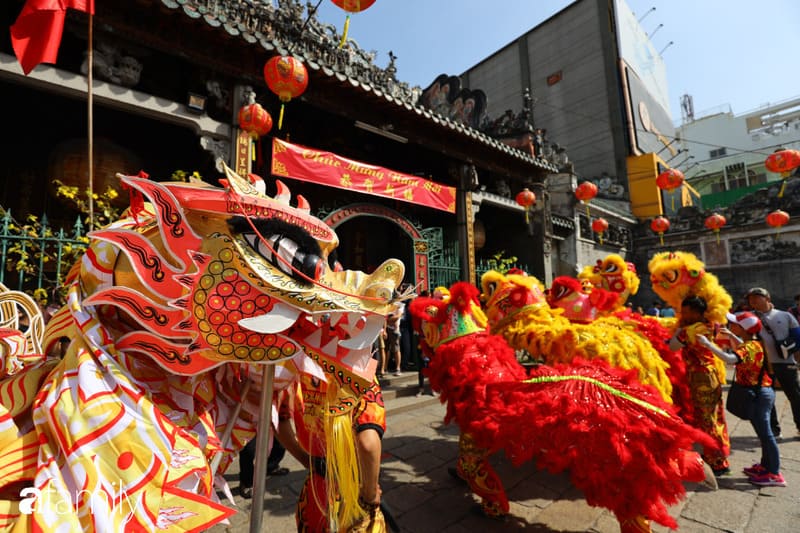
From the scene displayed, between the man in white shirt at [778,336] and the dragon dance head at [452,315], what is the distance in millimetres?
3098

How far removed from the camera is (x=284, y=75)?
14.8ft

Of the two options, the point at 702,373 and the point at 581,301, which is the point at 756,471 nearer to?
the point at 702,373

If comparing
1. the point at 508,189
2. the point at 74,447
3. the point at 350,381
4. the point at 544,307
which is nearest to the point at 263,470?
the point at 350,381

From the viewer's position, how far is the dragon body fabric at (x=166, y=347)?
78 centimetres

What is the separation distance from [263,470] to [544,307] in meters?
3.17

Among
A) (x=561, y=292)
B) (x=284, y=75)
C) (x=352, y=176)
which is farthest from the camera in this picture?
(x=352, y=176)

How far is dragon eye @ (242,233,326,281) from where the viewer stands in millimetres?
985

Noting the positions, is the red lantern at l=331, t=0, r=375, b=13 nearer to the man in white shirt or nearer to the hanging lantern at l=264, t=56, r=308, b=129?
the hanging lantern at l=264, t=56, r=308, b=129

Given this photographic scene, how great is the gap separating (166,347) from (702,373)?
425 cm

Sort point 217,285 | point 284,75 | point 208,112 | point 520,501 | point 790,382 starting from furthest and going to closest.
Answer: point 208,112
point 284,75
point 790,382
point 520,501
point 217,285

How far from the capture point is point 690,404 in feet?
11.4

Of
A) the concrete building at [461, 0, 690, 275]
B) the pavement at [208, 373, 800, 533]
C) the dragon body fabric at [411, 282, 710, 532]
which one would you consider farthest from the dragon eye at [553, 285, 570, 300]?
the concrete building at [461, 0, 690, 275]

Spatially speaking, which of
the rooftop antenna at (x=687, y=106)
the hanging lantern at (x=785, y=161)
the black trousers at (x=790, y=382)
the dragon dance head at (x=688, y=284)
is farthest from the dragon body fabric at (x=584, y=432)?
the rooftop antenna at (x=687, y=106)

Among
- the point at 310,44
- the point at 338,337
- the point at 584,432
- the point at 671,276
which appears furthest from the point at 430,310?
the point at 310,44
